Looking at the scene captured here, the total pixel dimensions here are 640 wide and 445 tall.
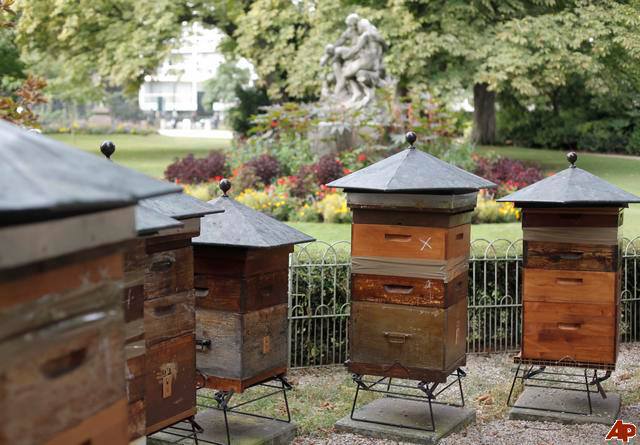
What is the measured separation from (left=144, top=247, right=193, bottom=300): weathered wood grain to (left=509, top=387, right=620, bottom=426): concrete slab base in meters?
2.75

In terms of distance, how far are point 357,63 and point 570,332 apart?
10.0m

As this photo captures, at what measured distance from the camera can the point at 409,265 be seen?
5.59 metres

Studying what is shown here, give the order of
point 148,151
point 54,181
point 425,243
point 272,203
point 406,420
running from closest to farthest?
point 54,181, point 425,243, point 406,420, point 272,203, point 148,151

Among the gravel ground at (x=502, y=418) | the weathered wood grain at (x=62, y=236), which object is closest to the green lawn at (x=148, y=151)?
the gravel ground at (x=502, y=418)

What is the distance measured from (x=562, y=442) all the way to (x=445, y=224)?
1613mm

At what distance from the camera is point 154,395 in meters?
4.63

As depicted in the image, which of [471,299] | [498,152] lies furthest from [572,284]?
[498,152]

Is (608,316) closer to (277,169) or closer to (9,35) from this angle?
(277,169)

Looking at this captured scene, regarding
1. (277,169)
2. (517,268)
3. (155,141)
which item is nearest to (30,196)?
(517,268)

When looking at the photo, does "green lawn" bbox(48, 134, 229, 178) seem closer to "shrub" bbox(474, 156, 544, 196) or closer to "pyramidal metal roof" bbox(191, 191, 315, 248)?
"shrub" bbox(474, 156, 544, 196)

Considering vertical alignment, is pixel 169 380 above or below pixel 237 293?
below

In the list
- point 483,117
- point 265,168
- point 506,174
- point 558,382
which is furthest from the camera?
point 483,117

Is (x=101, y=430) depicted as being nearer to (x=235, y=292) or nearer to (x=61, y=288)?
(x=61, y=288)

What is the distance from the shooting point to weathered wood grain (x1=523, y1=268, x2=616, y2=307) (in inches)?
240
